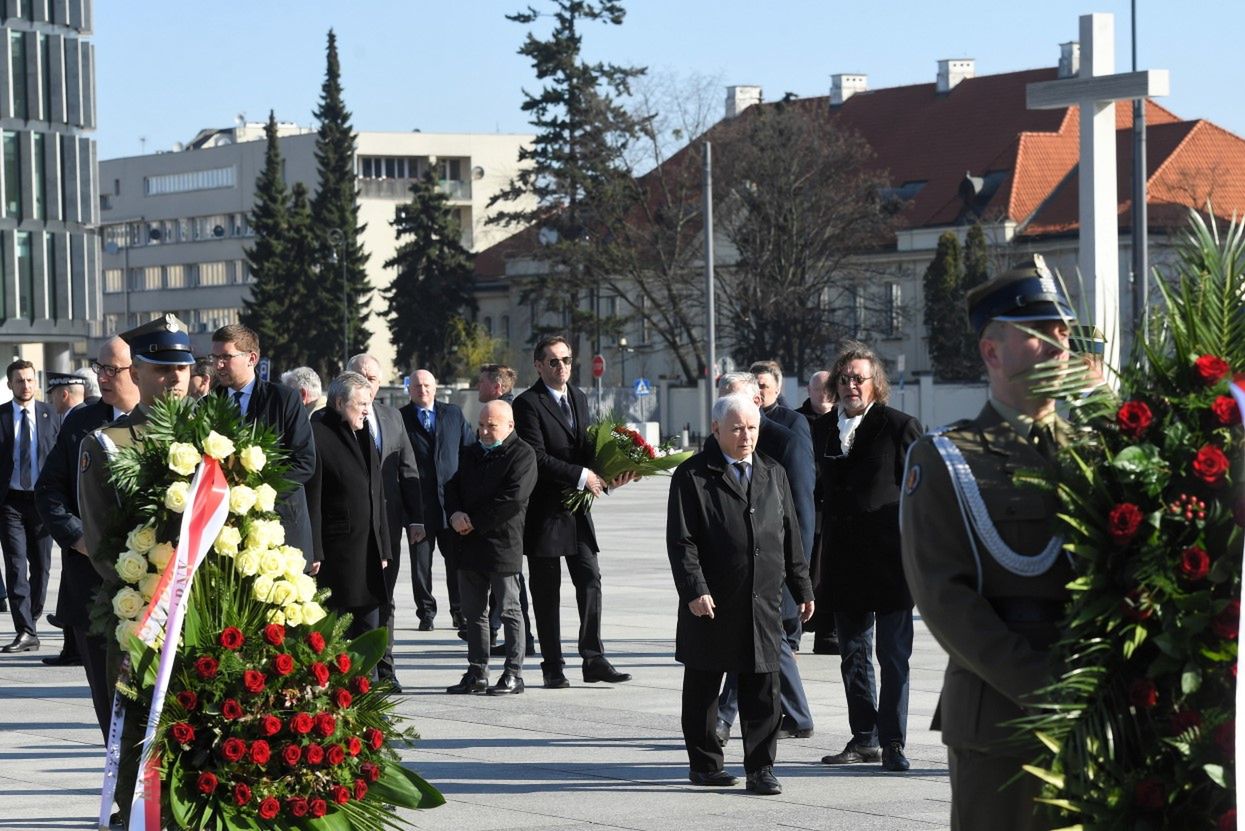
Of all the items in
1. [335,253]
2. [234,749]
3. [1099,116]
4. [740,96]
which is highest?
[740,96]

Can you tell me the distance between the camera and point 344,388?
12141mm

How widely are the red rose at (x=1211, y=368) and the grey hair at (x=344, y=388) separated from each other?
8152 millimetres

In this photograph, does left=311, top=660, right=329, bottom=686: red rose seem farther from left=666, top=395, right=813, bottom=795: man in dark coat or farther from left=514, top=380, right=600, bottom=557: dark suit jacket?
left=514, top=380, right=600, bottom=557: dark suit jacket

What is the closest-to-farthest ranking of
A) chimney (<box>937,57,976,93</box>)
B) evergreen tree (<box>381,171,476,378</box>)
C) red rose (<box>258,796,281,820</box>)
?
red rose (<box>258,796,281,820</box>)
chimney (<box>937,57,976,93</box>)
evergreen tree (<box>381,171,476,378</box>)

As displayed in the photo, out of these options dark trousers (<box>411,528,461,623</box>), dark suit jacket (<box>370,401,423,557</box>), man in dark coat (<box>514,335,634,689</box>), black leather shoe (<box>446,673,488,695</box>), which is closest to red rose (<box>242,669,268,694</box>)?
black leather shoe (<box>446,673,488,695</box>)

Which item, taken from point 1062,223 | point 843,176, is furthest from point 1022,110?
point 843,176

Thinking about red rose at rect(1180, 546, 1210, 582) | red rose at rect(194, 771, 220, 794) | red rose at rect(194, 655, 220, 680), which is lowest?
red rose at rect(194, 771, 220, 794)

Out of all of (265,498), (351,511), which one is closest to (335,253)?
(351,511)

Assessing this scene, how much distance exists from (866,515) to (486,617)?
10.8ft

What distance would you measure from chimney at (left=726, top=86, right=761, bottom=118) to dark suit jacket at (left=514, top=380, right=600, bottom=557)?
8623 cm

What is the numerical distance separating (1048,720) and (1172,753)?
0.25 metres

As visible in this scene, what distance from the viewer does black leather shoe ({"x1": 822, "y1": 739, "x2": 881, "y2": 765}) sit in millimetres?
9891

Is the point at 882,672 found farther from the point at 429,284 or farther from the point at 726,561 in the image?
the point at 429,284

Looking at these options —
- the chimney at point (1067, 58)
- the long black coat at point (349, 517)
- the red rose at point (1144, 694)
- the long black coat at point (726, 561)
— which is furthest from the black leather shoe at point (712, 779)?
the chimney at point (1067, 58)
